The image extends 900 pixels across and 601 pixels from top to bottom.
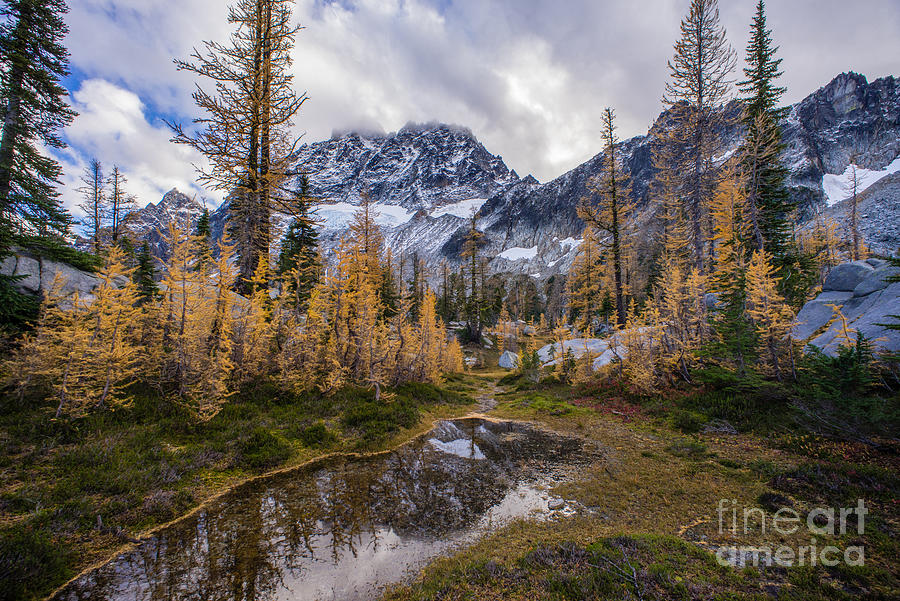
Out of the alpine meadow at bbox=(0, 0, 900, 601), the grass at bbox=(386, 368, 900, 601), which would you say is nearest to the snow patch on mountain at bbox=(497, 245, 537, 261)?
the alpine meadow at bbox=(0, 0, 900, 601)

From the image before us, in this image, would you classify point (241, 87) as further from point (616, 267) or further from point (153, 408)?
point (616, 267)

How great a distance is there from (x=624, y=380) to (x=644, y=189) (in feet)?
389

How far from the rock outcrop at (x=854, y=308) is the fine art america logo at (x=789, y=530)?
5.84 metres

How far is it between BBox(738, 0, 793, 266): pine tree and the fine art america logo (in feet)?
47.4

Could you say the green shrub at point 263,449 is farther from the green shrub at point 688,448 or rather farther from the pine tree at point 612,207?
the pine tree at point 612,207

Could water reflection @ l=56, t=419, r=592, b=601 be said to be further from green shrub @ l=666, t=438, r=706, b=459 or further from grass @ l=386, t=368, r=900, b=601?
green shrub @ l=666, t=438, r=706, b=459

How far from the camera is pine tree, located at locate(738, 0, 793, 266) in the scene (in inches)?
607

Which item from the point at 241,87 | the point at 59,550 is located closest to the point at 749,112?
the point at 241,87

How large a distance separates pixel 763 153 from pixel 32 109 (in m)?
32.3

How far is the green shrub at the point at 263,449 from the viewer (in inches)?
259

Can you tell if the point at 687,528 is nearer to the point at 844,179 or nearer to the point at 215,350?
the point at 215,350

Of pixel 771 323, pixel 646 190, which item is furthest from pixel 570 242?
pixel 771 323

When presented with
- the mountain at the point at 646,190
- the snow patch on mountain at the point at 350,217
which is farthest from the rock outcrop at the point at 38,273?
the snow patch on mountain at the point at 350,217

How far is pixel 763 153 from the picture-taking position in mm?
14336
